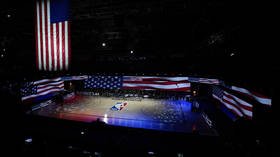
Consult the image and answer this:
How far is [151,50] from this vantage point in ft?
Answer: 54.7

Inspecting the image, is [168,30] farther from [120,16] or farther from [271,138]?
[271,138]

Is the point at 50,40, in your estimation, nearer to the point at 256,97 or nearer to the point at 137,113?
the point at 137,113

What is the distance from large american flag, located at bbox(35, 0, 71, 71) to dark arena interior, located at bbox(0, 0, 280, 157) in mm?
77

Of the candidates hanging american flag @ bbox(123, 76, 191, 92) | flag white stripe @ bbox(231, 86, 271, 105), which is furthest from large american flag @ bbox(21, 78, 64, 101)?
flag white stripe @ bbox(231, 86, 271, 105)

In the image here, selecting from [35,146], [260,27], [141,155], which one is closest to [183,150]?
[141,155]

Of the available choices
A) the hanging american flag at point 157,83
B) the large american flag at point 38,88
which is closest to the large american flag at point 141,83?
the hanging american flag at point 157,83

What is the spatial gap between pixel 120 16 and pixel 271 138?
381 inches

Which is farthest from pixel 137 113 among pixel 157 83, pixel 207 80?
pixel 207 80

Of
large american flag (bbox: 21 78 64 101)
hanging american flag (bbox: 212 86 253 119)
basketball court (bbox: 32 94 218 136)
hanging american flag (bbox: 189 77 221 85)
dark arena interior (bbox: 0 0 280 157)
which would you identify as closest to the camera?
dark arena interior (bbox: 0 0 280 157)

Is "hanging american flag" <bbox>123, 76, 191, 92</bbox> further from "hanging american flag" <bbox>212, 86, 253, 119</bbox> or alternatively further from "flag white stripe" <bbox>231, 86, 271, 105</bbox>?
"flag white stripe" <bbox>231, 86, 271, 105</bbox>

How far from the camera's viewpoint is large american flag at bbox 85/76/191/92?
50.4ft

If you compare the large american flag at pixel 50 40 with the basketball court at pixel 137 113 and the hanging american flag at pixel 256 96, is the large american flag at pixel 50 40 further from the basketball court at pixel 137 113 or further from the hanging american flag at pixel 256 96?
the hanging american flag at pixel 256 96

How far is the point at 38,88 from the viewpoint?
44.4 feet

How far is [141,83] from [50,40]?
870cm
